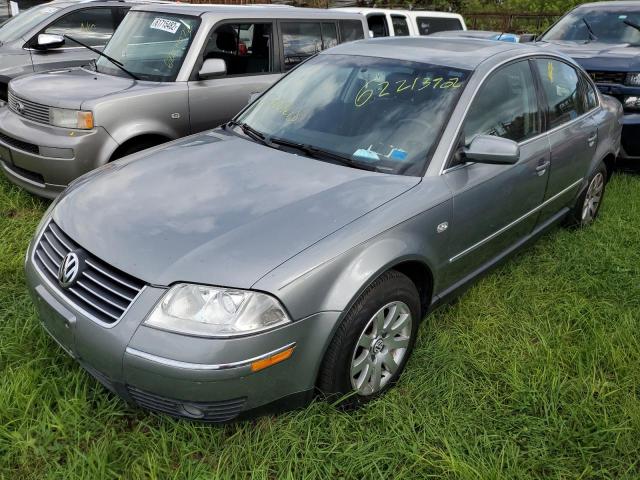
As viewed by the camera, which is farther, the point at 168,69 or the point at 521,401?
the point at 168,69

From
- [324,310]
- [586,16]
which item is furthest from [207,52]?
[586,16]

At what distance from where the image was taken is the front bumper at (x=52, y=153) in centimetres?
406

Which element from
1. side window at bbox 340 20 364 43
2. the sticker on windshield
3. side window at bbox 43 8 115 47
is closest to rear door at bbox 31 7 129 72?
side window at bbox 43 8 115 47

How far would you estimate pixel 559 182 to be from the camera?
3.81m

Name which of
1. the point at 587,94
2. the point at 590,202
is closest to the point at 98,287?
the point at 587,94

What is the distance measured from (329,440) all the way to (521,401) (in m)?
0.97

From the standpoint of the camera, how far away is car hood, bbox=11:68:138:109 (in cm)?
420

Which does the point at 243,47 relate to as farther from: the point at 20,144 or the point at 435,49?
the point at 435,49

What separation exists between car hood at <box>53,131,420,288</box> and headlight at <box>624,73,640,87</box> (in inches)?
164

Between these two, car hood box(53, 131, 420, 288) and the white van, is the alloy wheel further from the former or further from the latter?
the white van

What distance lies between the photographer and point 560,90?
3859 mm

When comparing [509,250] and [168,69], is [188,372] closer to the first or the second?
[509,250]

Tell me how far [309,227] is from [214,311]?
20.9 inches

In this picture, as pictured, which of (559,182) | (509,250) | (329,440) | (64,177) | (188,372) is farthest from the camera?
(64,177)
